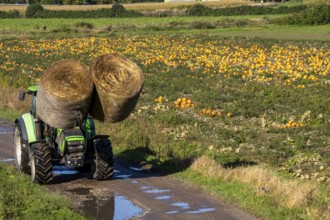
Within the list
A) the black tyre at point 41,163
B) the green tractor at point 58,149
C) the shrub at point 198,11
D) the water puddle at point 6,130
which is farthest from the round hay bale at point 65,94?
the shrub at point 198,11

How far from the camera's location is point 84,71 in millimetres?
13906

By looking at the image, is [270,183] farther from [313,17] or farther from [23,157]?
[313,17]

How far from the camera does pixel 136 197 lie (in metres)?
14.0

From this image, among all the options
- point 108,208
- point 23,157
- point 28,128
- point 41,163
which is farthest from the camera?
point 23,157

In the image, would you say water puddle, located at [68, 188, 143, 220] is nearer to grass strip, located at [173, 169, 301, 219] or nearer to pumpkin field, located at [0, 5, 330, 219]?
grass strip, located at [173, 169, 301, 219]

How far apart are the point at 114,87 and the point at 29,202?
2.47m

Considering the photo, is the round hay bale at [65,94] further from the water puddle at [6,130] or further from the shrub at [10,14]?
the shrub at [10,14]

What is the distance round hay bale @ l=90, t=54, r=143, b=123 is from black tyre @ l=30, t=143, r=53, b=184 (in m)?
1.26

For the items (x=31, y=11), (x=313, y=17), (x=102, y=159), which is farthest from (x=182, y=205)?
(x=31, y=11)

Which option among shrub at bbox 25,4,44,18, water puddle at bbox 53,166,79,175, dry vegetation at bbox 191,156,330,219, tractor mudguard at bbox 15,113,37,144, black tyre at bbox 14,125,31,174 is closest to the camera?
dry vegetation at bbox 191,156,330,219

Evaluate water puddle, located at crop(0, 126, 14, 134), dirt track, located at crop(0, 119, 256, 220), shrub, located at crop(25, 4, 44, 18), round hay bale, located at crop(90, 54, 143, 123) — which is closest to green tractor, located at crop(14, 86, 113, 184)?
dirt track, located at crop(0, 119, 256, 220)

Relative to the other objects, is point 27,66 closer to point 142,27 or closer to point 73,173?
point 73,173

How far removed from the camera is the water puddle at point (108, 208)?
12852mm

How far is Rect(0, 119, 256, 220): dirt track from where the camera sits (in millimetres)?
12852
